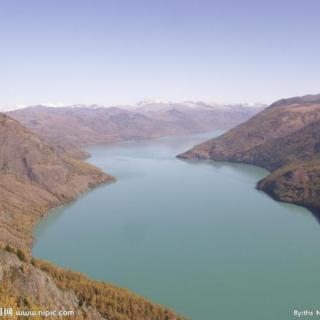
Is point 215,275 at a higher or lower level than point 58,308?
lower

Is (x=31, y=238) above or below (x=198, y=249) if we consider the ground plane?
below

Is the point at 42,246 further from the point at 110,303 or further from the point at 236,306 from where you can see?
the point at 236,306

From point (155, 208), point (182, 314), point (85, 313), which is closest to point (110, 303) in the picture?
point (85, 313)

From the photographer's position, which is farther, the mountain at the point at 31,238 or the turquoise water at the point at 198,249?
the turquoise water at the point at 198,249

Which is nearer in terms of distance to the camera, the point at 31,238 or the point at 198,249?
the point at 198,249

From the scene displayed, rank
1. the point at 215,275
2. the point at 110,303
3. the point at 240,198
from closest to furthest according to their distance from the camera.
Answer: the point at 110,303, the point at 215,275, the point at 240,198
